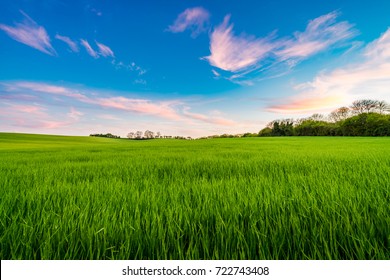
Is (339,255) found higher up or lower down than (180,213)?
lower down

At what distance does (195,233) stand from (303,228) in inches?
24.7

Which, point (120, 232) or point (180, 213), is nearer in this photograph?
point (120, 232)

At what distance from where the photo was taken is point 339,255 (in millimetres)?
1026

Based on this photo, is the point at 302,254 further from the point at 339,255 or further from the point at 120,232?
the point at 120,232

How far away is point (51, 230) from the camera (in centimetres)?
120
